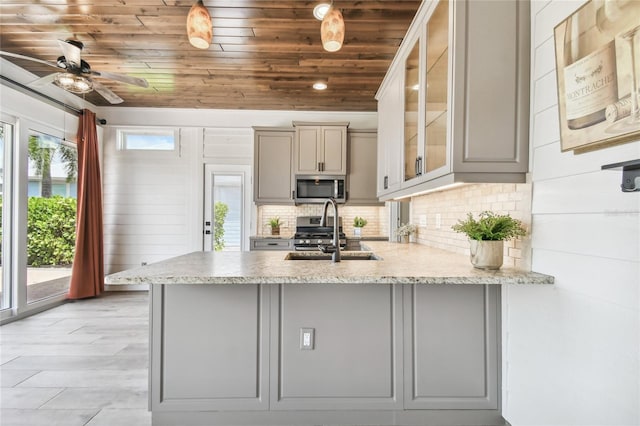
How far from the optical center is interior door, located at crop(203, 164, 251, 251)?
470 centimetres

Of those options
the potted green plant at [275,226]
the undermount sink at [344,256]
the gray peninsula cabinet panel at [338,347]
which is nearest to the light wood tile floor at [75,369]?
the gray peninsula cabinet panel at [338,347]

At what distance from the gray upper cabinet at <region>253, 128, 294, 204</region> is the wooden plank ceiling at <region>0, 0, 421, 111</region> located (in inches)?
20.4

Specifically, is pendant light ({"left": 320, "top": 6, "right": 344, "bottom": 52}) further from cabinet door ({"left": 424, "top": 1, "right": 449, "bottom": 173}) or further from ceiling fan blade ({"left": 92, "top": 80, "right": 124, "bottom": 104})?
ceiling fan blade ({"left": 92, "top": 80, "right": 124, "bottom": 104})

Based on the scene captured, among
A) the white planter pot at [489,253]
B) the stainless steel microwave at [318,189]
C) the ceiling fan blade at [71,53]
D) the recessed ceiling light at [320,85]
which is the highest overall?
the recessed ceiling light at [320,85]

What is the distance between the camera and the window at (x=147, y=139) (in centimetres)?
466

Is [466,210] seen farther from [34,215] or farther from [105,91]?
[34,215]

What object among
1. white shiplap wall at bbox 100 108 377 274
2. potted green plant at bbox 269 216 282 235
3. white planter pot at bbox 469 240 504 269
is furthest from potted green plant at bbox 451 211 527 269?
white shiplap wall at bbox 100 108 377 274

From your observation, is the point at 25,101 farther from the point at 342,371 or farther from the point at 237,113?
the point at 342,371

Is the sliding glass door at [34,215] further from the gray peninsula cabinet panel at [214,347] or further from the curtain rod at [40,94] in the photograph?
the gray peninsula cabinet panel at [214,347]

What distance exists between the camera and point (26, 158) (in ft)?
11.2

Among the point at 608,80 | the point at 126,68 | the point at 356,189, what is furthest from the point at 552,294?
the point at 126,68

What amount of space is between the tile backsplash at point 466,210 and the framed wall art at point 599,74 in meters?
0.41

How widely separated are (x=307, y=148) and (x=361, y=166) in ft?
2.65

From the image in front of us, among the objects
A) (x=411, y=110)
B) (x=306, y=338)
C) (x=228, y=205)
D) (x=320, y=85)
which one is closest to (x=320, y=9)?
(x=411, y=110)
